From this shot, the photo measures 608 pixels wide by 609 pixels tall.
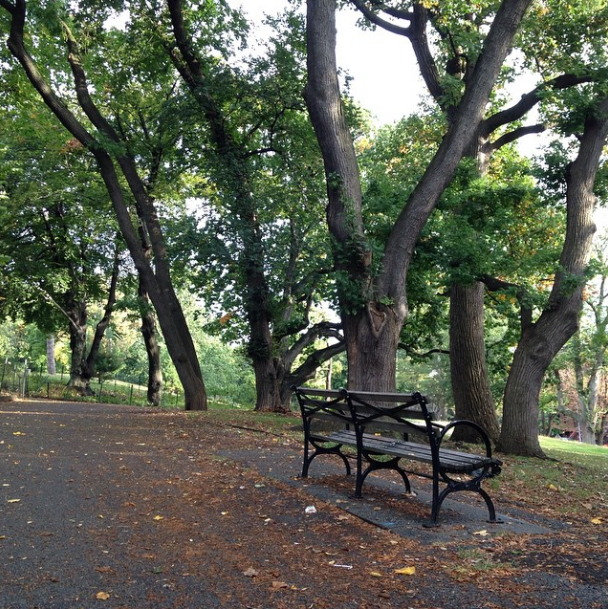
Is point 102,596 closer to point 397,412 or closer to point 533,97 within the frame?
point 397,412

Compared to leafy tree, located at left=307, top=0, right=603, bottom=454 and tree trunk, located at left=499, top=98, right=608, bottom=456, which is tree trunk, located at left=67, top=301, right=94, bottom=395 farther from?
tree trunk, located at left=499, top=98, right=608, bottom=456

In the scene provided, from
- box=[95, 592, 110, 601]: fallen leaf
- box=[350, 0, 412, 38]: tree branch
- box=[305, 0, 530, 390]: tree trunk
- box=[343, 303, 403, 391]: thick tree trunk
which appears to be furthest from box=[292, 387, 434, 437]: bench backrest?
box=[350, 0, 412, 38]: tree branch

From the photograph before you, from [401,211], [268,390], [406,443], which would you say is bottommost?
[406,443]

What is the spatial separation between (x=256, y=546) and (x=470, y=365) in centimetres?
1076

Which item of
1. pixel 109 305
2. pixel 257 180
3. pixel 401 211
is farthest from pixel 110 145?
pixel 109 305

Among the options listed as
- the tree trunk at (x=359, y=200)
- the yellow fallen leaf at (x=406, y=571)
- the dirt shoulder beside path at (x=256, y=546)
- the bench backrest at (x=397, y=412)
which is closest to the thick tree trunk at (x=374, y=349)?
the tree trunk at (x=359, y=200)

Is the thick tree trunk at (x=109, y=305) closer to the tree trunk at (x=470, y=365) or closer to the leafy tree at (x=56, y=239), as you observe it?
the leafy tree at (x=56, y=239)

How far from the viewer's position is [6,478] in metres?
6.87

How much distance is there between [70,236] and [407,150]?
15080mm

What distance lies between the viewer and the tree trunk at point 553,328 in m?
12.5

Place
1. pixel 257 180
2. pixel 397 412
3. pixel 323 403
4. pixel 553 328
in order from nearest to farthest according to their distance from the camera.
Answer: pixel 397 412
pixel 323 403
pixel 553 328
pixel 257 180

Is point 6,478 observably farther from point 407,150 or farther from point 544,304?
point 407,150

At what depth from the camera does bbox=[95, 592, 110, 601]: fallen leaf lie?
11.7ft

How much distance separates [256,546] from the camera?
4.66m
